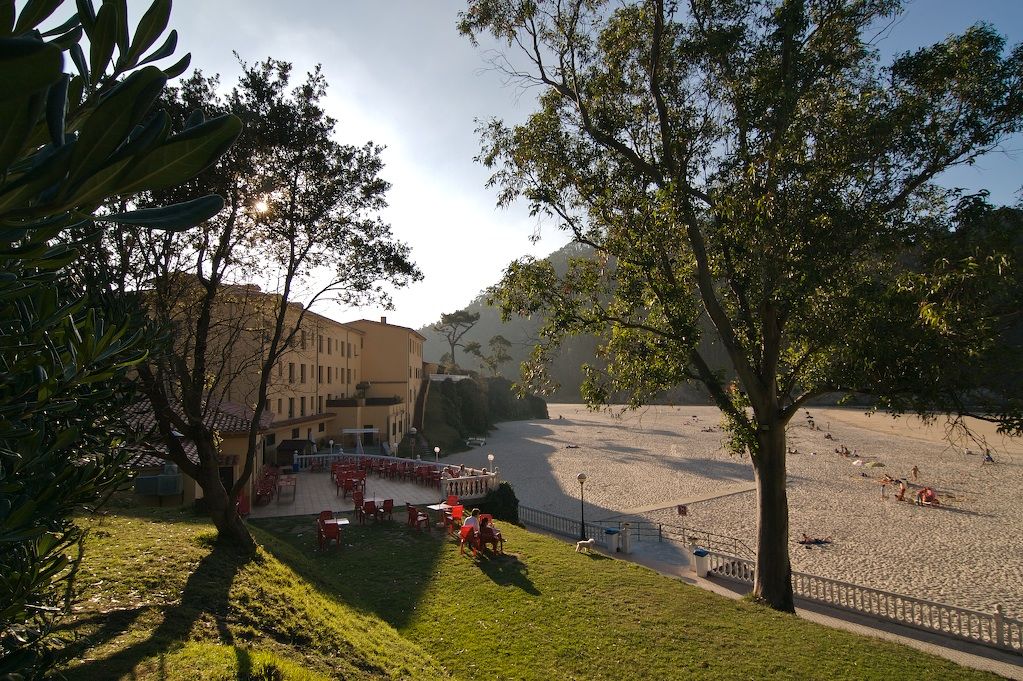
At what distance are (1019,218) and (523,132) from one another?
941 centimetres

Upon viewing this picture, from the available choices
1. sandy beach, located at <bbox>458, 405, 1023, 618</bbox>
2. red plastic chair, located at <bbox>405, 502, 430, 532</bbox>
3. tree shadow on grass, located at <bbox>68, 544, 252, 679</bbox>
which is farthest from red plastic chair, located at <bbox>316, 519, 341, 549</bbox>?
sandy beach, located at <bbox>458, 405, 1023, 618</bbox>

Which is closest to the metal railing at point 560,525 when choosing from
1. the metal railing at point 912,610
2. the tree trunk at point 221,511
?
the metal railing at point 912,610

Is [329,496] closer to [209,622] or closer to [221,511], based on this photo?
[221,511]

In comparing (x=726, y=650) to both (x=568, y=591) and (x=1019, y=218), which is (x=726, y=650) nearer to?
(x=568, y=591)

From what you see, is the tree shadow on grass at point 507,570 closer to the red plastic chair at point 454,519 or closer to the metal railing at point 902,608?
the red plastic chair at point 454,519

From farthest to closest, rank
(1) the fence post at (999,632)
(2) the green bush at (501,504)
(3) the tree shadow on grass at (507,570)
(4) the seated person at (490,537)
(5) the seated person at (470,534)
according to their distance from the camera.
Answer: (2) the green bush at (501,504) < (5) the seated person at (470,534) < (4) the seated person at (490,537) < (1) the fence post at (999,632) < (3) the tree shadow on grass at (507,570)

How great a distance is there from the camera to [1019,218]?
8922mm

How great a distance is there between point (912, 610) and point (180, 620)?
15311 mm

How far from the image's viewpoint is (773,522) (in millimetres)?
11602

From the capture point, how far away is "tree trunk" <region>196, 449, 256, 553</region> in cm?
995

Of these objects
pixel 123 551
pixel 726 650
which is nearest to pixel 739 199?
pixel 726 650

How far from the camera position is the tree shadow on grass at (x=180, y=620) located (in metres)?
4.96

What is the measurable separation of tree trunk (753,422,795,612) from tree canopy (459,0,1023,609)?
48mm

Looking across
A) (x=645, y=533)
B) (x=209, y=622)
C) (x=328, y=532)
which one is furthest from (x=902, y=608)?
(x=209, y=622)
